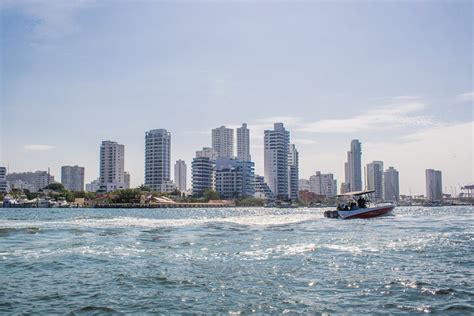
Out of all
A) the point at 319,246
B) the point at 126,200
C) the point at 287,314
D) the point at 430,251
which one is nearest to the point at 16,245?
the point at 319,246

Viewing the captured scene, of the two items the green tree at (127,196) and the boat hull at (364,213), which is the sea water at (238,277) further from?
the green tree at (127,196)

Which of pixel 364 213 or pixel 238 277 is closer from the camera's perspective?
pixel 238 277

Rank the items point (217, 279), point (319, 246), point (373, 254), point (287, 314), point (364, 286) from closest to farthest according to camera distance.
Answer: point (287, 314) < point (364, 286) < point (217, 279) < point (373, 254) < point (319, 246)

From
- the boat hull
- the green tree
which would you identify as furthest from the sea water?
the green tree

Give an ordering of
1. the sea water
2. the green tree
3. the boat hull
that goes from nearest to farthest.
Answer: the sea water → the boat hull → the green tree

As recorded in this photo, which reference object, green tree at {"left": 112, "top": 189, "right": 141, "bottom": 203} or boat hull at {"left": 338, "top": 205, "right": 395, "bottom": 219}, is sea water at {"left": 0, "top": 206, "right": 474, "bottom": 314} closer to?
boat hull at {"left": 338, "top": 205, "right": 395, "bottom": 219}

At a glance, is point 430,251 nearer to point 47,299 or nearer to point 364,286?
point 364,286

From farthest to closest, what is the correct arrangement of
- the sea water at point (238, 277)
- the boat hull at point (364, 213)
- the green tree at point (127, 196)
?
the green tree at point (127, 196) → the boat hull at point (364, 213) → the sea water at point (238, 277)

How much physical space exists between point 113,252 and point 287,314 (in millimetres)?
14571

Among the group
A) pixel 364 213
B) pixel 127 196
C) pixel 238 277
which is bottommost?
pixel 238 277

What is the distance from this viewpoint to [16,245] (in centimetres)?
2852

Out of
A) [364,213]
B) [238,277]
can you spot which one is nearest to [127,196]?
[364,213]

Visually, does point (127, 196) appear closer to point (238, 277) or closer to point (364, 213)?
point (364, 213)

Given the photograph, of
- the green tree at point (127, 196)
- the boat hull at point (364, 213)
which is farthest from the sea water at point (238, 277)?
the green tree at point (127, 196)
